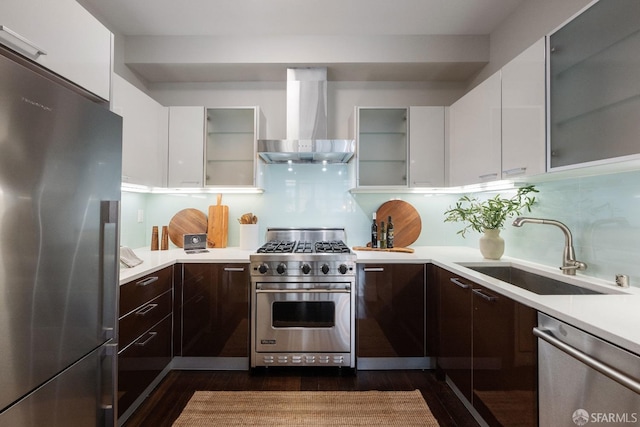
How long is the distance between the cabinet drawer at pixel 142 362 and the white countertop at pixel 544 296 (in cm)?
40

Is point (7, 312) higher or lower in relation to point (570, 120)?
lower

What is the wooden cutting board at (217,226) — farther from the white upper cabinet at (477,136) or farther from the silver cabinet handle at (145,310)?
the white upper cabinet at (477,136)

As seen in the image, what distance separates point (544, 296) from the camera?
4.00ft

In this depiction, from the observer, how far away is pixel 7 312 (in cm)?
88

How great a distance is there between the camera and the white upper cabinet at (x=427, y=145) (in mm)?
2531

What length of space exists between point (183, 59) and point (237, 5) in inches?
27.1

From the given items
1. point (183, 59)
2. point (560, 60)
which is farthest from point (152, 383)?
point (560, 60)

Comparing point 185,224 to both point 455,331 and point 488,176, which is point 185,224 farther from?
point 488,176

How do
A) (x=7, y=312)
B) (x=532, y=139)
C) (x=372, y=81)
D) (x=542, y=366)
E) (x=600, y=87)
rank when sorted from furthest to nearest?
(x=372, y=81) < (x=532, y=139) < (x=600, y=87) < (x=542, y=366) < (x=7, y=312)

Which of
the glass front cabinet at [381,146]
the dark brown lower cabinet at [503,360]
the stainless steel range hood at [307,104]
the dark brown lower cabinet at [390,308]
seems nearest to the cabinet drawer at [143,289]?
the stainless steel range hood at [307,104]

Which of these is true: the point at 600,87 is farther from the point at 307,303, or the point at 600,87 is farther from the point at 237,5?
the point at 237,5

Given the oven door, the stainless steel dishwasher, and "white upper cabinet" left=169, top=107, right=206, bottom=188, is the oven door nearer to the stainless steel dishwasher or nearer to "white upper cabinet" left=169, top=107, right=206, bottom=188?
"white upper cabinet" left=169, top=107, right=206, bottom=188

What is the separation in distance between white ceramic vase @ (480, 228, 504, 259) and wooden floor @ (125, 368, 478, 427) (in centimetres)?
96

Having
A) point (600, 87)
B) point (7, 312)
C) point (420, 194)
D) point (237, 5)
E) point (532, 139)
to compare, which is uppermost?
point (237, 5)
